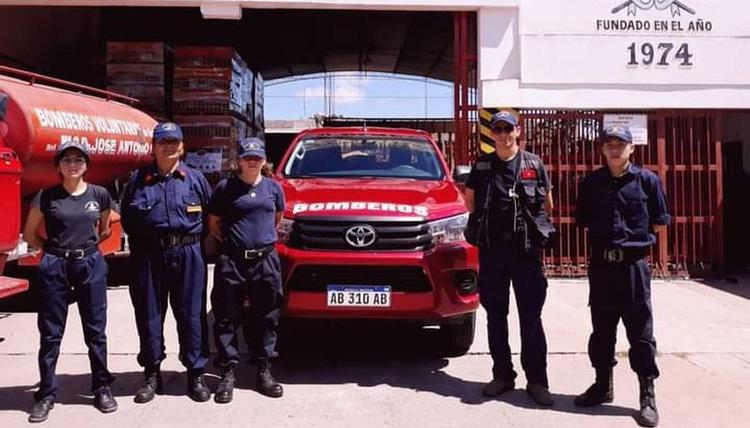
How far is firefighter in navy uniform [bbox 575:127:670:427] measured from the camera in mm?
4125

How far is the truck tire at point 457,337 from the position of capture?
5234 millimetres

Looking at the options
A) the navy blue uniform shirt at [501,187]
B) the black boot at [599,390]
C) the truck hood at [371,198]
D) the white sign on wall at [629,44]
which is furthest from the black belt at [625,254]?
the white sign on wall at [629,44]

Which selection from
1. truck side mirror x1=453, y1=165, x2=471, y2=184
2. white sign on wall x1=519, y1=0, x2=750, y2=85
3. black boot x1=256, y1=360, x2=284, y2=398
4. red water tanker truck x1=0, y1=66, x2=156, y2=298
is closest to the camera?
black boot x1=256, y1=360, x2=284, y2=398

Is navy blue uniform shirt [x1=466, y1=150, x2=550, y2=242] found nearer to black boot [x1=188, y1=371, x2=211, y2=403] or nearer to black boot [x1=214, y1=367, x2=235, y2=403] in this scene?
black boot [x1=214, y1=367, x2=235, y2=403]

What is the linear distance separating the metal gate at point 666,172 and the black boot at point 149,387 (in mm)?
6034

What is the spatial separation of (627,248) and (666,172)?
5577mm

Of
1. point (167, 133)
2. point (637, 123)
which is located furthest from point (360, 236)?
point (637, 123)

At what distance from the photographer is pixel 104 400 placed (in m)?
4.21

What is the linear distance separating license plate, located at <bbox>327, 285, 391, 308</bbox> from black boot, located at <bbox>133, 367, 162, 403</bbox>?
1253 mm

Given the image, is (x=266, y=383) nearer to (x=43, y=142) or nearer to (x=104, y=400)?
(x=104, y=400)

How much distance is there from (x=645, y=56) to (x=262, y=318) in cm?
675

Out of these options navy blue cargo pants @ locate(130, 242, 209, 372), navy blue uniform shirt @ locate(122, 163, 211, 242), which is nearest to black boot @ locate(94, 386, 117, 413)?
navy blue cargo pants @ locate(130, 242, 209, 372)

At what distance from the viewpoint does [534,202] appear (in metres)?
4.38

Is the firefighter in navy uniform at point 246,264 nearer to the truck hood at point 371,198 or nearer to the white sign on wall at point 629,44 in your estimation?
the truck hood at point 371,198
